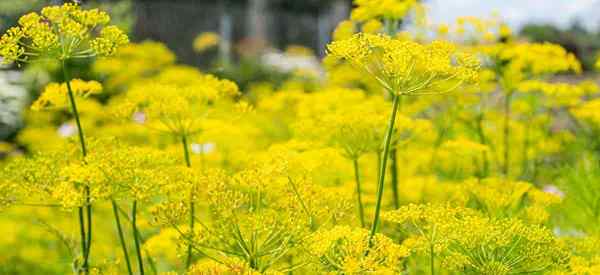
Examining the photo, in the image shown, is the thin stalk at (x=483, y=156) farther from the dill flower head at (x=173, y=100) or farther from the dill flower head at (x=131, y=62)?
the dill flower head at (x=131, y=62)

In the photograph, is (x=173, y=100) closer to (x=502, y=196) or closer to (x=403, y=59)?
(x=403, y=59)

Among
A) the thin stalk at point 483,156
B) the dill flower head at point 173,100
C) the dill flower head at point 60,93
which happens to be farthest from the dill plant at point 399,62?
the thin stalk at point 483,156

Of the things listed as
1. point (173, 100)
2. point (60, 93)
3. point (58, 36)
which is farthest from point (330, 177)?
point (58, 36)

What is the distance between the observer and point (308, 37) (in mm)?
19859

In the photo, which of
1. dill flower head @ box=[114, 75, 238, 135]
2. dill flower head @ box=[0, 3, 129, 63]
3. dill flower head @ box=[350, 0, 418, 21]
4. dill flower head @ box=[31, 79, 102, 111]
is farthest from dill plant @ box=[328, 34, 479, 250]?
dill flower head @ box=[350, 0, 418, 21]

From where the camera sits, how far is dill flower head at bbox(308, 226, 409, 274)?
1551 millimetres

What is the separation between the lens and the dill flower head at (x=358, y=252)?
1551mm

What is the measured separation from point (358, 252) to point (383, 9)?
1.41 meters

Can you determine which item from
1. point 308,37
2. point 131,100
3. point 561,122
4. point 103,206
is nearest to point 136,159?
point 131,100

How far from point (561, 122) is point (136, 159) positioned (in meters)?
5.78

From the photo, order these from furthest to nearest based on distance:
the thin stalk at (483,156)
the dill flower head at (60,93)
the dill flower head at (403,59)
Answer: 1. the thin stalk at (483,156)
2. the dill flower head at (60,93)
3. the dill flower head at (403,59)

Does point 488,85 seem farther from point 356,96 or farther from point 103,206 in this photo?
point 103,206

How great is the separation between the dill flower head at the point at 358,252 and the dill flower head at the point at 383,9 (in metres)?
1.34

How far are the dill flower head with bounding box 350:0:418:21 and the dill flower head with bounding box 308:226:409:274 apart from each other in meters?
1.34
